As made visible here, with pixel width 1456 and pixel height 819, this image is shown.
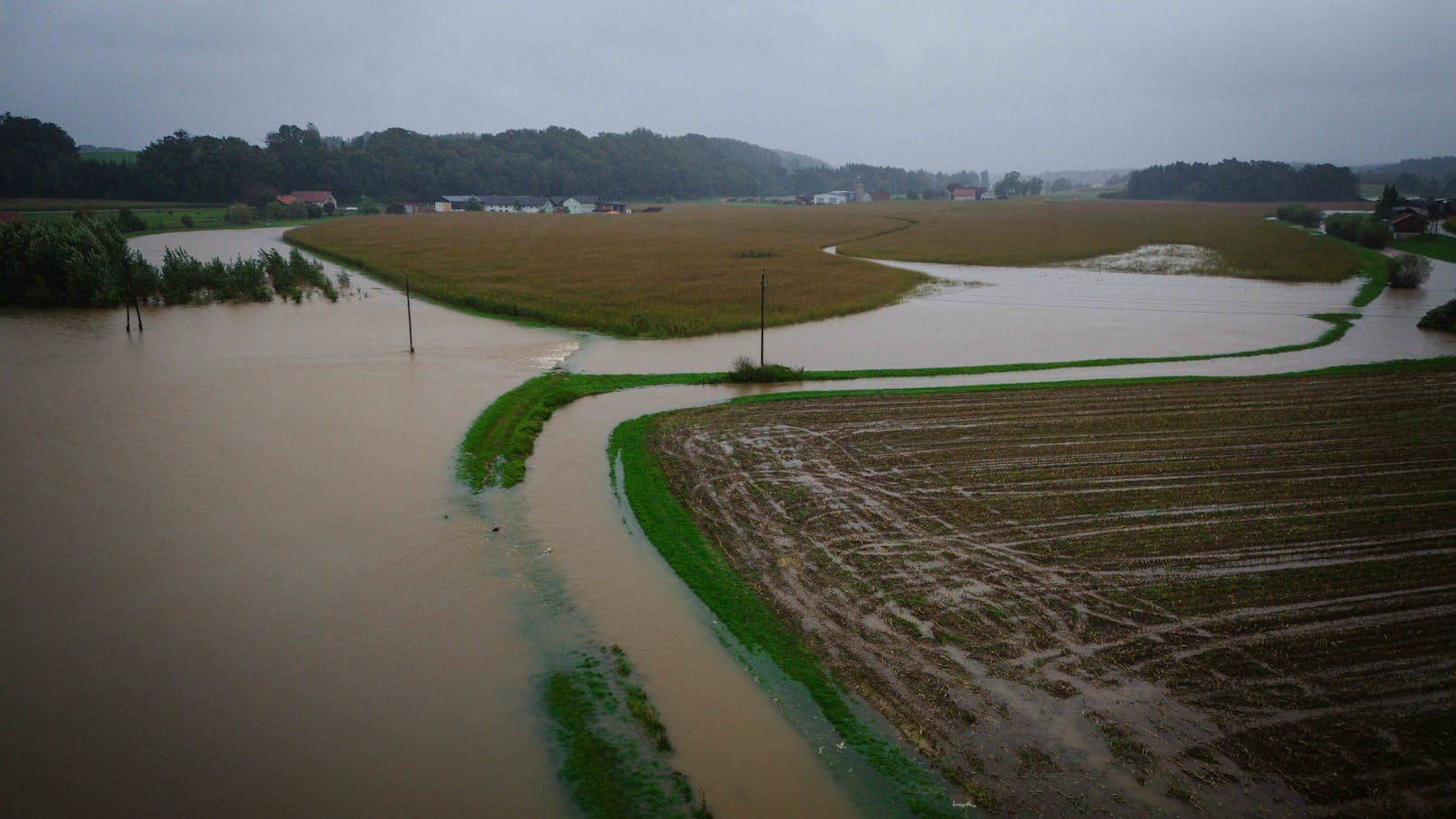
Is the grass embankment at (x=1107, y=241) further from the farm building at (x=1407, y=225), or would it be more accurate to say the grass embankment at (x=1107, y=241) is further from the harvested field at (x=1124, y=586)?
the harvested field at (x=1124, y=586)

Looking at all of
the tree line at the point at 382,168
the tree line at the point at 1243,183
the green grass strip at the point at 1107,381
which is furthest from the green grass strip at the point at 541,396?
the tree line at the point at 1243,183

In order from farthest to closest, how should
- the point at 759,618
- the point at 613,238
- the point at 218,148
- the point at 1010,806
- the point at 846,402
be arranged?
the point at 218,148 → the point at 613,238 → the point at 846,402 → the point at 759,618 → the point at 1010,806

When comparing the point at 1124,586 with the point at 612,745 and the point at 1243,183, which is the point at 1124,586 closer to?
the point at 612,745

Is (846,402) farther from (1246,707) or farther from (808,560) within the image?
(1246,707)

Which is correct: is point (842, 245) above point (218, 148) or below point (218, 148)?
below

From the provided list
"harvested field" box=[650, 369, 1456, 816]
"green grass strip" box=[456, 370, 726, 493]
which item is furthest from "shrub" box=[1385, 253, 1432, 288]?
"green grass strip" box=[456, 370, 726, 493]

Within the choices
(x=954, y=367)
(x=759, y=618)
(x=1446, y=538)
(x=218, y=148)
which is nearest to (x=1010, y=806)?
(x=759, y=618)

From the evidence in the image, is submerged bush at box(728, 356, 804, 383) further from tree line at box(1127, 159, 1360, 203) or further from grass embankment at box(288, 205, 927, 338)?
tree line at box(1127, 159, 1360, 203)

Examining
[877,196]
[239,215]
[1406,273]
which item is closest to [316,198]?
[239,215]
